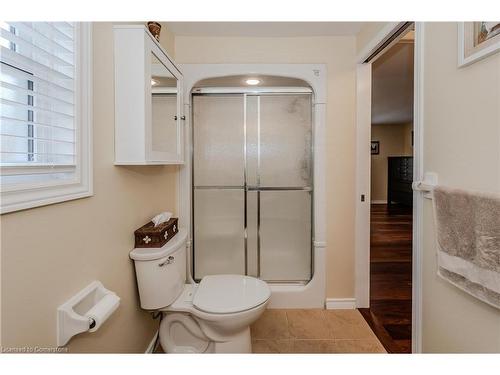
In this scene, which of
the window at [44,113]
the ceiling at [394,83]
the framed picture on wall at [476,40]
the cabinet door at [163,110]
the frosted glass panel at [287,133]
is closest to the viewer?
the window at [44,113]

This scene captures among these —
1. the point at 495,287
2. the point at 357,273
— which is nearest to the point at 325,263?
the point at 357,273

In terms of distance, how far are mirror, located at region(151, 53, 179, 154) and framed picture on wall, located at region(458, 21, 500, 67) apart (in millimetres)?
1367

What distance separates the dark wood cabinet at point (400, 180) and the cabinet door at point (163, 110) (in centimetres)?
693

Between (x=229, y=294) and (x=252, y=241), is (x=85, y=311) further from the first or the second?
(x=252, y=241)

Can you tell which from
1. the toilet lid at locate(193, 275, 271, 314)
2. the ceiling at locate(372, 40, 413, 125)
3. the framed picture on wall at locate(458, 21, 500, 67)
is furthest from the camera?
the ceiling at locate(372, 40, 413, 125)

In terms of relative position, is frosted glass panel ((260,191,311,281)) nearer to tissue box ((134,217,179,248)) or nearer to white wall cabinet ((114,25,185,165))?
tissue box ((134,217,179,248))

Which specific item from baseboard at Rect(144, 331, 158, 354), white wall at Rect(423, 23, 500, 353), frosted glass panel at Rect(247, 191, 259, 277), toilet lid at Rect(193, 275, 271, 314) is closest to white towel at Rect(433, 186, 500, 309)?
white wall at Rect(423, 23, 500, 353)

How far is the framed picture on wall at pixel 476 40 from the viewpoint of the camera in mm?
876

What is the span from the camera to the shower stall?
242 cm

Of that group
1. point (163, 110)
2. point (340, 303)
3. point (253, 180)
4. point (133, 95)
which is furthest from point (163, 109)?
point (340, 303)

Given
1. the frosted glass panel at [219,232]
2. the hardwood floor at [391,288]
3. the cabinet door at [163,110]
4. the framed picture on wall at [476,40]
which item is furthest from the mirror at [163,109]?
the hardwood floor at [391,288]

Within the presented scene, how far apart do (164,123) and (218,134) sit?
86cm

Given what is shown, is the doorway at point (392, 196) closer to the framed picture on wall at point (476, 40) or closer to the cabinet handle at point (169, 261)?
the framed picture on wall at point (476, 40)
